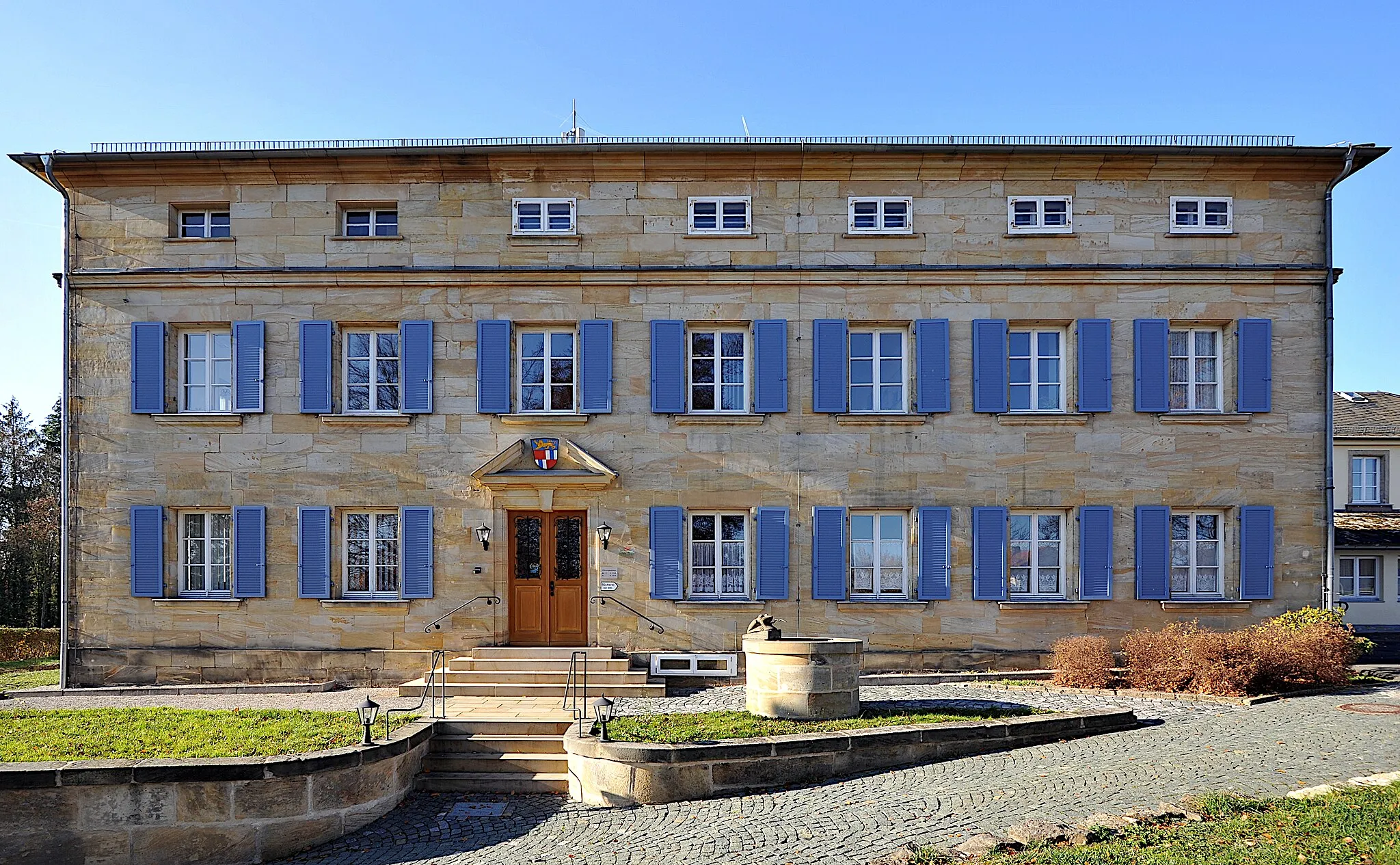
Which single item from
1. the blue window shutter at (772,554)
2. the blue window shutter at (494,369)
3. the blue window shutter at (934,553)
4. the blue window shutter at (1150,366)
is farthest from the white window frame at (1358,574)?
the blue window shutter at (494,369)

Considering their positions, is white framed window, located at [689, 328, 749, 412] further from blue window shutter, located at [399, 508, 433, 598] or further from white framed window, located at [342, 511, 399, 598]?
white framed window, located at [342, 511, 399, 598]

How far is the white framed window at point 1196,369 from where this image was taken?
50.5 ft

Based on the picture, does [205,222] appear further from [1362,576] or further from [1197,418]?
[1362,576]

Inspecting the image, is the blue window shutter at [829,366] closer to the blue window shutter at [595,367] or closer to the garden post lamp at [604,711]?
the blue window shutter at [595,367]

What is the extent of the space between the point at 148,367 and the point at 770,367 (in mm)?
10168

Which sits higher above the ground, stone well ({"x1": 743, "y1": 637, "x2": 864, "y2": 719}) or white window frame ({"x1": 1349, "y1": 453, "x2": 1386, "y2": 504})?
white window frame ({"x1": 1349, "y1": 453, "x2": 1386, "y2": 504})

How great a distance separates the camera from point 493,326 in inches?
597

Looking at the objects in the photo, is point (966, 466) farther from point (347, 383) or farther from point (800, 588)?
point (347, 383)

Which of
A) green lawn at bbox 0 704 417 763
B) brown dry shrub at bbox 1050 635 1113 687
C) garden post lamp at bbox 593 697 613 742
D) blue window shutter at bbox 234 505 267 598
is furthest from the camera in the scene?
blue window shutter at bbox 234 505 267 598

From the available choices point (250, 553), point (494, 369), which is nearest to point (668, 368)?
point (494, 369)

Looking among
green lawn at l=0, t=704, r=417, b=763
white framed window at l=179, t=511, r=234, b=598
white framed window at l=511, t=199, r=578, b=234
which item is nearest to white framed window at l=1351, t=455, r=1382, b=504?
white framed window at l=511, t=199, r=578, b=234

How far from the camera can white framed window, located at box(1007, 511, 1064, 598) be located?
49.9ft

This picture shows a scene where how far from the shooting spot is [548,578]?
15.2 m

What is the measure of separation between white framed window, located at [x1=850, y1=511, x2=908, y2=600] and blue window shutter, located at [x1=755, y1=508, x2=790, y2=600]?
45.9 inches
